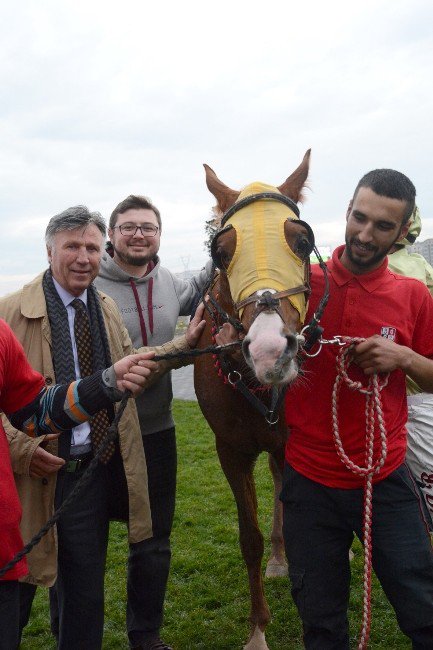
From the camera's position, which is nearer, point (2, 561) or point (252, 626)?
point (2, 561)

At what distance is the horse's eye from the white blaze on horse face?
1.50 feet

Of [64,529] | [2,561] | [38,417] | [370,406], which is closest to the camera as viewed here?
[2,561]

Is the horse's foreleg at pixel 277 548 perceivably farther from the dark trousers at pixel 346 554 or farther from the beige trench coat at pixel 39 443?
A: the dark trousers at pixel 346 554

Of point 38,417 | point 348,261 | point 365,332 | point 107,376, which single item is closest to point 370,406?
point 365,332

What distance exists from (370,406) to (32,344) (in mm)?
1546

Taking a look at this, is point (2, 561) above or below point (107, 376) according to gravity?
below

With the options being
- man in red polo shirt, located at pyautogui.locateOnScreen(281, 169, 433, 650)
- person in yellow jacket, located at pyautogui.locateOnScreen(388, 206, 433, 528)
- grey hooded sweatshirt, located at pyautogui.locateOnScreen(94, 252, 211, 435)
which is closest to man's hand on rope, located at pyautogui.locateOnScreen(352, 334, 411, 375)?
man in red polo shirt, located at pyautogui.locateOnScreen(281, 169, 433, 650)

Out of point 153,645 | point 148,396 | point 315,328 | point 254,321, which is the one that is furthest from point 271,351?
point 153,645

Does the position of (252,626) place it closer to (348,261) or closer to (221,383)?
(221,383)

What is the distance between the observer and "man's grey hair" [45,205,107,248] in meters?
2.74

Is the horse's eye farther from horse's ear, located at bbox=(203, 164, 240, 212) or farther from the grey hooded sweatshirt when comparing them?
the grey hooded sweatshirt

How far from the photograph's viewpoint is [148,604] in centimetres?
347

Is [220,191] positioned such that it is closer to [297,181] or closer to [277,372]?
[297,181]

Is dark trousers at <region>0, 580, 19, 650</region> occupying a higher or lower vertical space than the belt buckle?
lower
